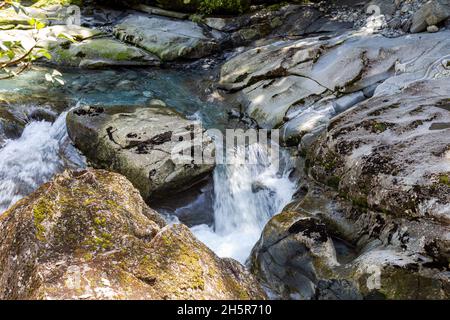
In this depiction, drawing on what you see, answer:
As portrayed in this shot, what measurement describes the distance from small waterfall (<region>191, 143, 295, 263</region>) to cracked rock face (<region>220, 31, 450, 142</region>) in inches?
36.0

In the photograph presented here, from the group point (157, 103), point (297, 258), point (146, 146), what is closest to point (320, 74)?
point (157, 103)

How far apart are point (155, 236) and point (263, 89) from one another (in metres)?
6.87

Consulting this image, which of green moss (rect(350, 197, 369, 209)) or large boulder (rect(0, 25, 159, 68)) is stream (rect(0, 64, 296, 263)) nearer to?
green moss (rect(350, 197, 369, 209))

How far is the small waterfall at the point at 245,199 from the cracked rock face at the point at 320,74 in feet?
3.00

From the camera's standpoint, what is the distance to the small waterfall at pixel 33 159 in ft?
23.6

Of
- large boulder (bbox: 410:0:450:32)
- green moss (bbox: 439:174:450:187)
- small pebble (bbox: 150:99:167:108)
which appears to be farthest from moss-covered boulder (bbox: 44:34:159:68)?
green moss (bbox: 439:174:450:187)

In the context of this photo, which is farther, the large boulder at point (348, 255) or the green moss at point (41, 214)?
the large boulder at point (348, 255)

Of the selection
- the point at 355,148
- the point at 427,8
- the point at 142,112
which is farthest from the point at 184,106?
the point at 427,8

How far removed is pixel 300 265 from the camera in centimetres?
474

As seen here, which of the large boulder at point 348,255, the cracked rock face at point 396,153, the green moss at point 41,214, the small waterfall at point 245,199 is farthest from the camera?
the small waterfall at point 245,199

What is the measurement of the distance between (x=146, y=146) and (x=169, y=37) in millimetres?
6744

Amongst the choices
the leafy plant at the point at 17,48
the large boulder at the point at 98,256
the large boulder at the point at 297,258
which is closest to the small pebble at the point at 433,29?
the large boulder at the point at 297,258

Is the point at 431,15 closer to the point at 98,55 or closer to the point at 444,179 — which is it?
the point at 444,179

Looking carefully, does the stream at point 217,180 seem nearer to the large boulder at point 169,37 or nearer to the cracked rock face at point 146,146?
the cracked rock face at point 146,146
